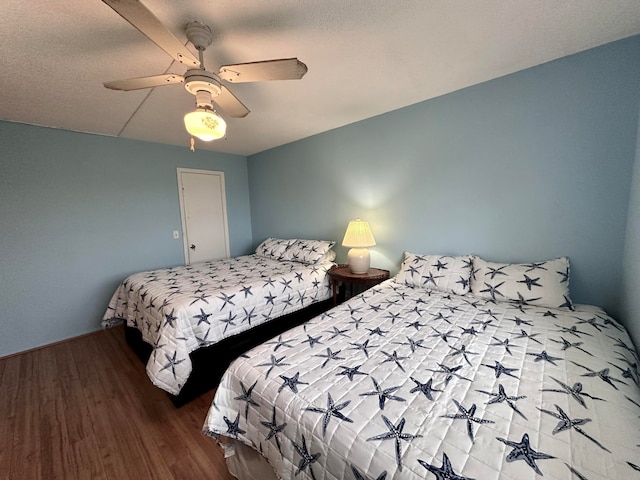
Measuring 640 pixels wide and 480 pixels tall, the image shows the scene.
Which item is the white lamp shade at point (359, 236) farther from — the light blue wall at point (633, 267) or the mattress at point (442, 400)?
the light blue wall at point (633, 267)

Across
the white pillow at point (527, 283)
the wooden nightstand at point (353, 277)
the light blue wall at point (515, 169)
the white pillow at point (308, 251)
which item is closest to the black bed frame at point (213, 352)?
the wooden nightstand at point (353, 277)

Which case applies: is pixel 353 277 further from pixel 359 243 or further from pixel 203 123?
pixel 203 123

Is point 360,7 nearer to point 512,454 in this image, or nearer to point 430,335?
point 430,335

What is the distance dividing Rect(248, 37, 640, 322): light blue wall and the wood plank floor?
2.13 m

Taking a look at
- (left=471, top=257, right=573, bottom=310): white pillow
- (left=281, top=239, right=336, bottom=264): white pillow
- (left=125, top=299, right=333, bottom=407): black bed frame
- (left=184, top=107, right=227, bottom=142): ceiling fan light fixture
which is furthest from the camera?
(left=281, top=239, right=336, bottom=264): white pillow

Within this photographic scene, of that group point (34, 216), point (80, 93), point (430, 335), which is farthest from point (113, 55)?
point (430, 335)

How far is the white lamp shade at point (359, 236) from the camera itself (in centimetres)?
245

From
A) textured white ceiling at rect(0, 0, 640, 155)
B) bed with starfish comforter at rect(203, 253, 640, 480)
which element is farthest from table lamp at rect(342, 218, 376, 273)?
textured white ceiling at rect(0, 0, 640, 155)

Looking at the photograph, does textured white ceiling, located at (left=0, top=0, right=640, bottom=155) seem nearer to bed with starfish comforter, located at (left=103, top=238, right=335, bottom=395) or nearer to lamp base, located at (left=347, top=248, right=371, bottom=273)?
lamp base, located at (left=347, top=248, right=371, bottom=273)

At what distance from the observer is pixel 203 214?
369 cm

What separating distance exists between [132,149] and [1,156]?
1.05 meters

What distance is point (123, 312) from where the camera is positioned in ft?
8.16

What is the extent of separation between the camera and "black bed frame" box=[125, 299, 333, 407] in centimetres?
181

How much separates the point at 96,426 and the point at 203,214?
2660 mm
